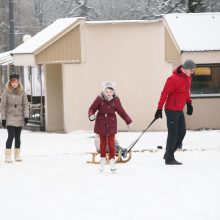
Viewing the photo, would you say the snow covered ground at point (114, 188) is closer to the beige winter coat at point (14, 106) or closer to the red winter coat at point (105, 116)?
the red winter coat at point (105, 116)

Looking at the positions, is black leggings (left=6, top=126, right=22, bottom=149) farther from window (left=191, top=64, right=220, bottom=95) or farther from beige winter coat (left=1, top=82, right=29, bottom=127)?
window (left=191, top=64, right=220, bottom=95)

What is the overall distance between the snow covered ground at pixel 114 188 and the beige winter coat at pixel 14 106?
0.83 metres

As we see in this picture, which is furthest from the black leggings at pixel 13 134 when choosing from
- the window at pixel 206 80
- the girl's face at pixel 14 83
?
the window at pixel 206 80

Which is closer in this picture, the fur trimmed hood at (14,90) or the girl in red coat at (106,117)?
the girl in red coat at (106,117)

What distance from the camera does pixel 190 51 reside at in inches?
780

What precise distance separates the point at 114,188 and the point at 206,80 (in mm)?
13371

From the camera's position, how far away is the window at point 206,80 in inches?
880

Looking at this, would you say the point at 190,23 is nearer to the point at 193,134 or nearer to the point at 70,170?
the point at 193,134

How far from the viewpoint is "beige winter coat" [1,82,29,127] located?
1294cm

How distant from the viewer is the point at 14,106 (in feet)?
42.6

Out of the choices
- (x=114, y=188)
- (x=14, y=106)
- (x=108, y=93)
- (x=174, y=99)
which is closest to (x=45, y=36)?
(x=14, y=106)

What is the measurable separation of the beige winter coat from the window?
10.2 metres

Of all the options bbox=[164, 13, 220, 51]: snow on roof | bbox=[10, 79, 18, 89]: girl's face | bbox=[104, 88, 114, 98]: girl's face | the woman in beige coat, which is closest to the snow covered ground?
the woman in beige coat

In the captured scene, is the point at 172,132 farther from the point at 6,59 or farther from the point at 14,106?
the point at 6,59
